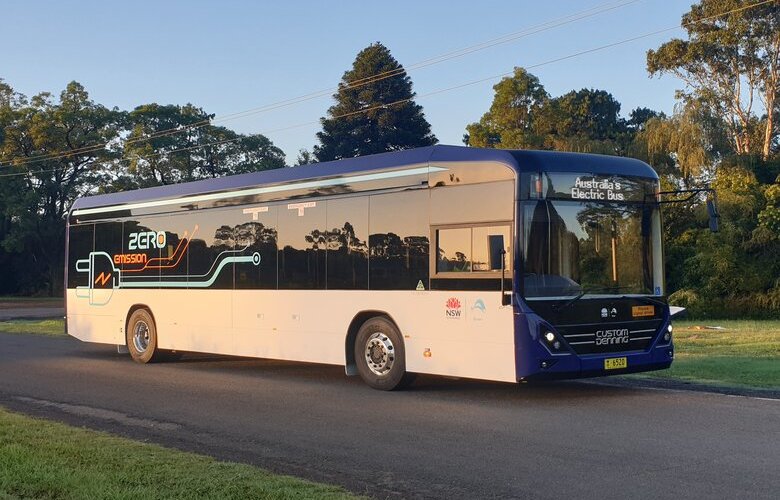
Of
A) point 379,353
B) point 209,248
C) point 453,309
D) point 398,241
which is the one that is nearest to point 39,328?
point 209,248

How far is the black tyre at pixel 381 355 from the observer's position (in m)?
13.3

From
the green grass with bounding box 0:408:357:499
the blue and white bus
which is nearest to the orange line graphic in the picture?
the blue and white bus

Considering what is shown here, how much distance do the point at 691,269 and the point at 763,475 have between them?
3877 centimetres

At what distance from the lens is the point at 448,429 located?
10312mm

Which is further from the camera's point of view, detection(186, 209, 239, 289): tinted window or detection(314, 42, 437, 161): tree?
detection(314, 42, 437, 161): tree

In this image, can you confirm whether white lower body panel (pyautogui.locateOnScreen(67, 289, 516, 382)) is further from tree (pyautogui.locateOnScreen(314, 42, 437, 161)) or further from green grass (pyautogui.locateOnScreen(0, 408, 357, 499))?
tree (pyautogui.locateOnScreen(314, 42, 437, 161))

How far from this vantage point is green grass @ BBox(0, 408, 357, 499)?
23.4 feet

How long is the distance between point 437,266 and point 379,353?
1.73 metres

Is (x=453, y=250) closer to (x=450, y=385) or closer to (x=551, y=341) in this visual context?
(x=551, y=341)

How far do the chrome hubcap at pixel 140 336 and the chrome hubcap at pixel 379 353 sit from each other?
21.3 ft

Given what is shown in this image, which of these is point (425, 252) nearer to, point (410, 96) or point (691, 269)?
point (691, 269)

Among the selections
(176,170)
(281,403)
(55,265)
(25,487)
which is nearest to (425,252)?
(281,403)

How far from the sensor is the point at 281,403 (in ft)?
41.1

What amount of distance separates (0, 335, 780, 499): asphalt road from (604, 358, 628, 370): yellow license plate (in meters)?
0.44
